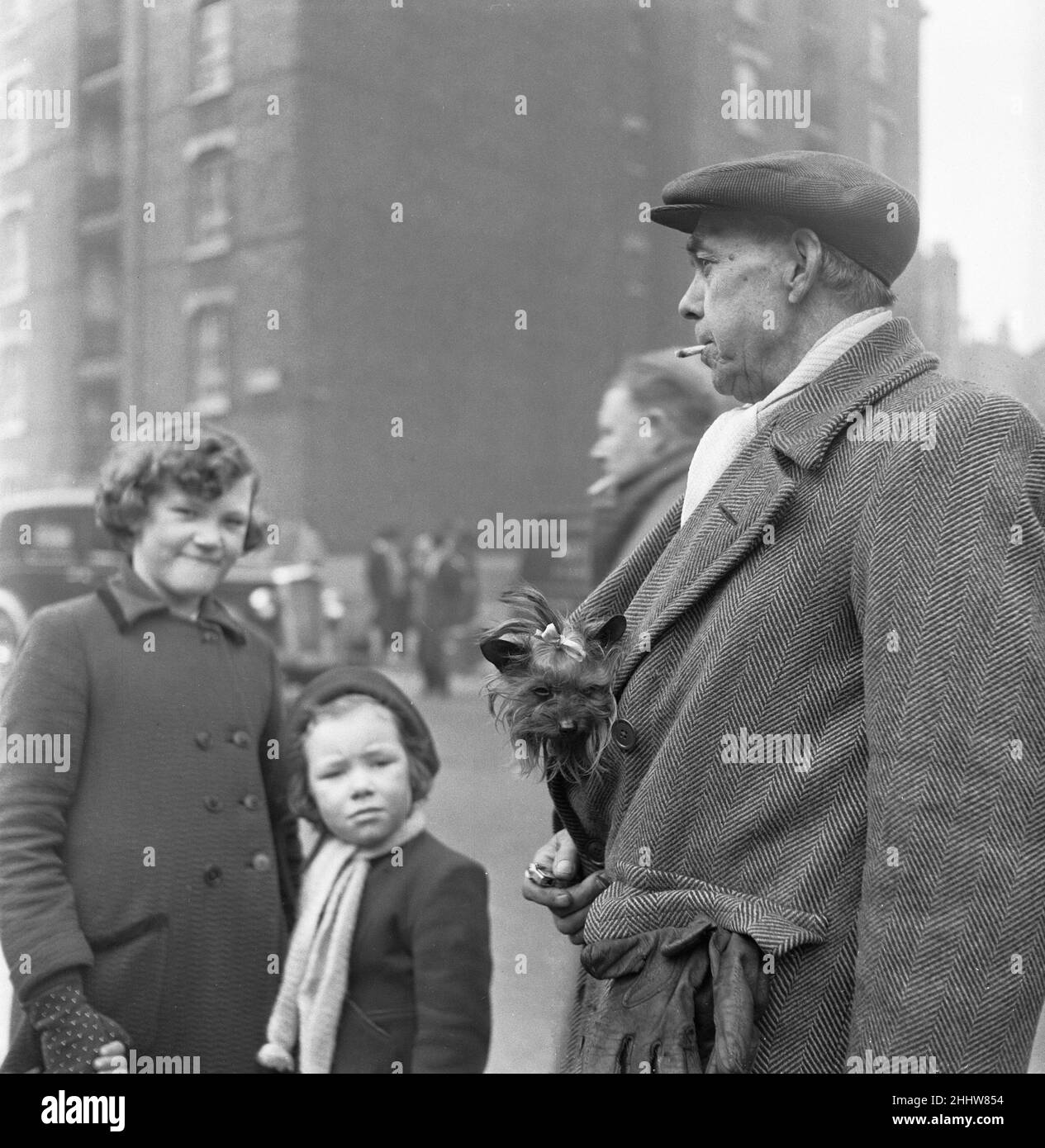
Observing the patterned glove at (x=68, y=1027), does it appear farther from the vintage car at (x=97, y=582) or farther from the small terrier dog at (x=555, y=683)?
the small terrier dog at (x=555, y=683)

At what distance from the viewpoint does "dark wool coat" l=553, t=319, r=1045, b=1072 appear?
1665mm

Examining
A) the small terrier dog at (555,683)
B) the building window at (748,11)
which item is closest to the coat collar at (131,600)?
the small terrier dog at (555,683)

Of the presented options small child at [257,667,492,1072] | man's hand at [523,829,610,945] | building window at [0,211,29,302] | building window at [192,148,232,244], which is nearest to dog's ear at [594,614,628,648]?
man's hand at [523,829,610,945]

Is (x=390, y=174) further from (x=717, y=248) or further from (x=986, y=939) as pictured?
(x=986, y=939)

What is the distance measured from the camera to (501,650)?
2.07 m

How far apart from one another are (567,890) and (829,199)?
40.7 inches

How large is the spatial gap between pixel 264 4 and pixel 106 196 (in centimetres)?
63

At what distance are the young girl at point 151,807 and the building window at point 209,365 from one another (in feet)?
1.61

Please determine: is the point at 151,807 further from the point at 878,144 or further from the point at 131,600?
the point at 878,144

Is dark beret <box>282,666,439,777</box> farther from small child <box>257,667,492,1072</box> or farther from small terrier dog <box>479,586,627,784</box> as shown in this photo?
small terrier dog <box>479,586,627,784</box>

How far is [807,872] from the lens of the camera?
1.80 m

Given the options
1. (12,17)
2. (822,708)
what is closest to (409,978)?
(822,708)

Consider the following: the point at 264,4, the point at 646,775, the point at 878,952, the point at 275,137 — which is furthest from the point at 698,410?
the point at 878,952
